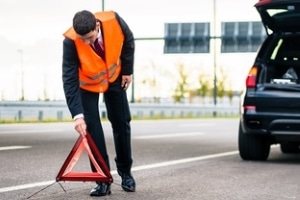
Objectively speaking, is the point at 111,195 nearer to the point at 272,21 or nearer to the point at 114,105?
the point at 114,105

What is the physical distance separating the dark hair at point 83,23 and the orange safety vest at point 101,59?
0.24m

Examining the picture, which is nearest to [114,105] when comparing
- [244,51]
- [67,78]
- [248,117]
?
[67,78]

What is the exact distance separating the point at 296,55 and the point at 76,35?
4.04 metres

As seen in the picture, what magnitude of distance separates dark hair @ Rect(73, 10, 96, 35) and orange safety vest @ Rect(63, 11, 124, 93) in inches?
9.5

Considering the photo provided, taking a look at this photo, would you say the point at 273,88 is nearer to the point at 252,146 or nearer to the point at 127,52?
the point at 252,146

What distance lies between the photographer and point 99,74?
17.3 ft

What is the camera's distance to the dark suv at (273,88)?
310 inches

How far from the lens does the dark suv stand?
7863 mm

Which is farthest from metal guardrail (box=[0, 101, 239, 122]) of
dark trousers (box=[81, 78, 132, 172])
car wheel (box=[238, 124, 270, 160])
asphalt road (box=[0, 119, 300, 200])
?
dark trousers (box=[81, 78, 132, 172])

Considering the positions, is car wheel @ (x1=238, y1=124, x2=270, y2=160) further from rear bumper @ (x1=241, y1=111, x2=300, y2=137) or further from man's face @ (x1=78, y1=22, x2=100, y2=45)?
man's face @ (x1=78, y1=22, x2=100, y2=45)

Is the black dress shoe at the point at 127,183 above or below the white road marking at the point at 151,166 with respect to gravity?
above

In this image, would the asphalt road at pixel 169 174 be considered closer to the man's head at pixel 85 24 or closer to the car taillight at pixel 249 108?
the car taillight at pixel 249 108

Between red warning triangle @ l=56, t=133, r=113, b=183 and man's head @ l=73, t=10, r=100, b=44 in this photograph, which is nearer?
man's head @ l=73, t=10, r=100, b=44

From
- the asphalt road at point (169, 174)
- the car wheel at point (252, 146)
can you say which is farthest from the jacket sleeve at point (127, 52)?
the car wheel at point (252, 146)
